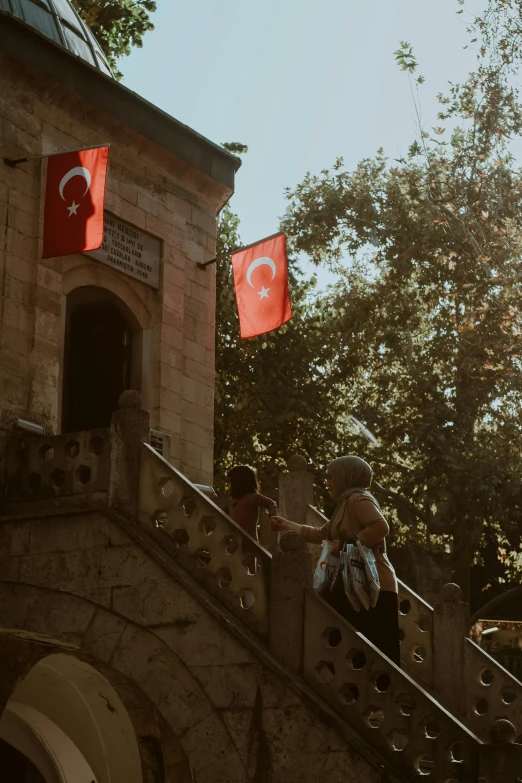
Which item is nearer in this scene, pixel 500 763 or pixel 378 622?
pixel 500 763

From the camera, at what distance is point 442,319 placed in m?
23.4

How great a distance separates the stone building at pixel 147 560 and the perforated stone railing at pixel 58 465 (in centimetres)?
2

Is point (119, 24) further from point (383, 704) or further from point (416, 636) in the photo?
point (383, 704)

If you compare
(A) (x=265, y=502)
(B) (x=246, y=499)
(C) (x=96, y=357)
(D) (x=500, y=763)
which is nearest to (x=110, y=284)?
(C) (x=96, y=357)

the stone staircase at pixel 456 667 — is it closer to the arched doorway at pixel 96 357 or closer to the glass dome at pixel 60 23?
the arched doorway at pixel 96 357

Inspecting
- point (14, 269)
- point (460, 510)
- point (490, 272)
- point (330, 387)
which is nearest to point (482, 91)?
point (490, 272)

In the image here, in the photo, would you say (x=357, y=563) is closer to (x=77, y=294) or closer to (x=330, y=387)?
(x=77, y=294)

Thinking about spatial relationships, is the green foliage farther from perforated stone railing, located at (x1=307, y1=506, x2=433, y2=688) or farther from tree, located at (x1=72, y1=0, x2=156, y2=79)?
perforated stone railing, located at (x1=307, y1=506, x2=433, y2=688)

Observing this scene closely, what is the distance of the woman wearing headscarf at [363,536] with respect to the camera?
8.59 metres

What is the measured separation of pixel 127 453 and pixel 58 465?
75 cm

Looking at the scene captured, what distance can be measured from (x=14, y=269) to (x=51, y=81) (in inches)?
88.5

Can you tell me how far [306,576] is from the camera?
9.05 meters

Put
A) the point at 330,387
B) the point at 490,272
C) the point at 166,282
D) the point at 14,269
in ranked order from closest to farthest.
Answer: the point at 14,269, the point at 166,282, the point at 490,272, the point at 330,387

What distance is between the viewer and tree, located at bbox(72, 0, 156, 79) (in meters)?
21.0
